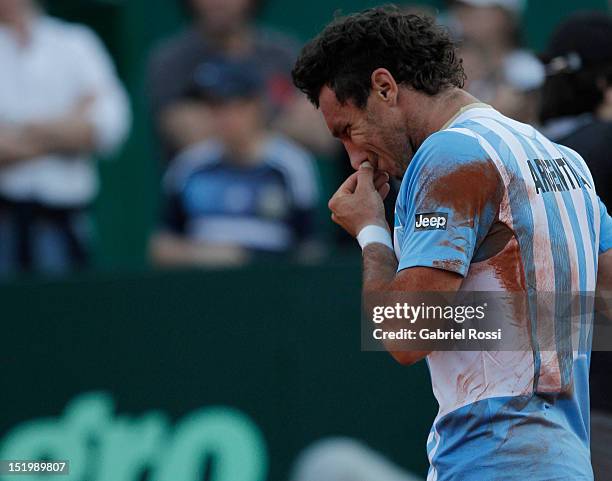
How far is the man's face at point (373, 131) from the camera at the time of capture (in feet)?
10.3

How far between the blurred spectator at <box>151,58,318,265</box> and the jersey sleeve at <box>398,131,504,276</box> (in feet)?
13.8

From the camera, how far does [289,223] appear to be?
718 cm

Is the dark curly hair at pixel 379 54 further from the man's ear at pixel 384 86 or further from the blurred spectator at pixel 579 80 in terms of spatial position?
the blurred spectator at pixel 579 80

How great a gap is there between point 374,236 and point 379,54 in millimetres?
469

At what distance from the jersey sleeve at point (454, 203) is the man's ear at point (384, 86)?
27cm

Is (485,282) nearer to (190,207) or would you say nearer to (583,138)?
(583,138)

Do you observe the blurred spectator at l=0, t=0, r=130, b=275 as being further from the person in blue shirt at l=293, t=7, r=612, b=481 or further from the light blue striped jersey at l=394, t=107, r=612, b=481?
the light blue striped jersey at l=394, t=107, r=612, b=481

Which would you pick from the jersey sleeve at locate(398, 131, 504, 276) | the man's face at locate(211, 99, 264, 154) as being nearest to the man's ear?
the jersey sleeve at locate(398, 131, 504, 276)

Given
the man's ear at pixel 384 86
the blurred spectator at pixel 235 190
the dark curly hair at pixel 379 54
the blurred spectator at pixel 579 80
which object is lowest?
the man's ear at pixel 384 86

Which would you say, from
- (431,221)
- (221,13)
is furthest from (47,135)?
(431,221)

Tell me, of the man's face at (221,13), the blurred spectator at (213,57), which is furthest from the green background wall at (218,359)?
the man's face at (221,13)

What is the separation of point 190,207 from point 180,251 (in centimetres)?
27

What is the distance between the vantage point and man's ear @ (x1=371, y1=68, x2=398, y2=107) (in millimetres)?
3088

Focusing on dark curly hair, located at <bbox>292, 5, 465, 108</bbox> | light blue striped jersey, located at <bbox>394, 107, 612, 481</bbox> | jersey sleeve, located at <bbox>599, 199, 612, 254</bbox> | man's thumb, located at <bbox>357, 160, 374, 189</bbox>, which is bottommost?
light blue striped jersey, located at <bbox>394, 107, 612, 481</bbox>
